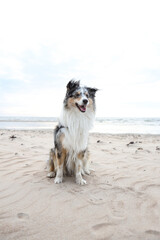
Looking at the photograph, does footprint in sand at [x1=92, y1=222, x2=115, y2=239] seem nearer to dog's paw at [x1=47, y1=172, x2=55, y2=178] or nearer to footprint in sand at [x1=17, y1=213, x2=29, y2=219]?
footprint in sand at [x1=17, y1=213, x2=29, y2=219]

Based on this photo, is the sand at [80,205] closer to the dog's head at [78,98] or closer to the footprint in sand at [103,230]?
the footprint in sand at [103,230]

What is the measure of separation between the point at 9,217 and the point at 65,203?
770 millimetres

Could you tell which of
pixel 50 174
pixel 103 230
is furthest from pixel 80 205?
pixel 50 174

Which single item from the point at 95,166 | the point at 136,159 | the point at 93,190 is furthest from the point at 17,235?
the point at 136,159

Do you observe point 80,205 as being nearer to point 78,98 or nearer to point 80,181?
point 80,181

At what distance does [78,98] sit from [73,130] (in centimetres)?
64

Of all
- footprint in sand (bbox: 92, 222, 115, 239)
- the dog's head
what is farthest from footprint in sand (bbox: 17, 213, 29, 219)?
the dog's head

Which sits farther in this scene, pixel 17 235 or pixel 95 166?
pixel 95 166

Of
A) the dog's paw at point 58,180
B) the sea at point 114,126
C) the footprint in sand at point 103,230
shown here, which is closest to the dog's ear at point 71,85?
the dog's paw at point 58,180

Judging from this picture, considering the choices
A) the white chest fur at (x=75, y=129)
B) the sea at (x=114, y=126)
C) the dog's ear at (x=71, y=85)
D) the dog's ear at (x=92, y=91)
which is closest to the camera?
the white chest fur at (x=75, y=129)

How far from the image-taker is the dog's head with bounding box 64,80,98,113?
10.5 ft

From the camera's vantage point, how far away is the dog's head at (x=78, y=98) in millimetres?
3198

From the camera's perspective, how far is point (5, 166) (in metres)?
3.88

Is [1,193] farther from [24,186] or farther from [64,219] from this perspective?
[64,219]
